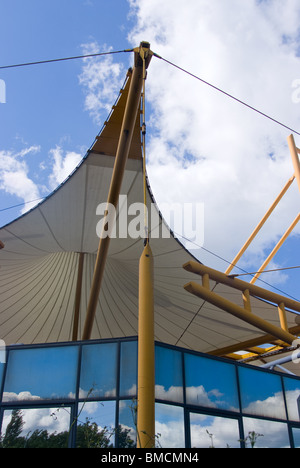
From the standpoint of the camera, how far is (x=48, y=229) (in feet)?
45.2

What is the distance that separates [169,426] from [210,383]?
1.77 meters

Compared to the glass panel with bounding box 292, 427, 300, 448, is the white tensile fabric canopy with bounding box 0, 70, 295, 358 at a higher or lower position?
higher

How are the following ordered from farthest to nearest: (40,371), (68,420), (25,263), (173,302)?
(173,302) → (25,263) → (40,371) → (68,420)

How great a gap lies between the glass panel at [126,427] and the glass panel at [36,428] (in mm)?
1069

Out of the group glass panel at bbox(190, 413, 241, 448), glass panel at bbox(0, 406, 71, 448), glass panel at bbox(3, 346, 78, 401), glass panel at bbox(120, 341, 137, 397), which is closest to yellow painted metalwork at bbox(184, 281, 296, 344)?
glass panel at bbox(190, 413, 241, 448)

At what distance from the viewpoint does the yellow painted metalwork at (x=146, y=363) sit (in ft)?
26.2

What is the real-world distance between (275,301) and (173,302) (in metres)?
4.00

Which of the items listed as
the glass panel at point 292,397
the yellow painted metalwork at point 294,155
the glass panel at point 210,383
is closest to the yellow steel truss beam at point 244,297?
the glass panel at point 292,397

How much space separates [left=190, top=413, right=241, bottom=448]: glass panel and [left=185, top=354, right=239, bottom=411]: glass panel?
11.6 inches

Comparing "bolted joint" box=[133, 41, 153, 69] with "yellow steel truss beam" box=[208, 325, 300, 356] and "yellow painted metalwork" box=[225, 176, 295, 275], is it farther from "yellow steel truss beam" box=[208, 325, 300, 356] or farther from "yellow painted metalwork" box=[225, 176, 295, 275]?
"yellow steel truss beam" box=[208, 325, 300, 356]

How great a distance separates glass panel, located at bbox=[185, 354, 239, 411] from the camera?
403 inches
